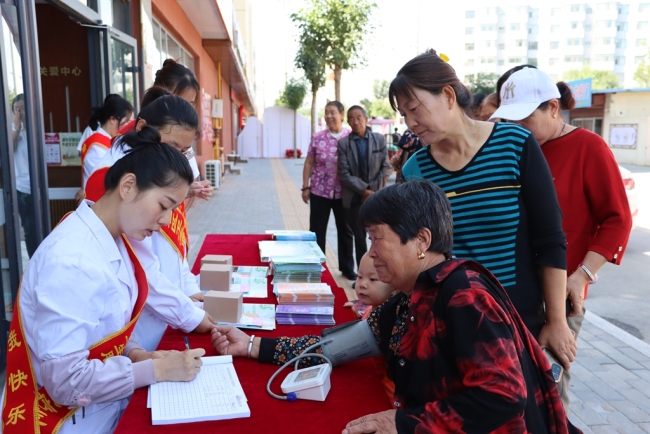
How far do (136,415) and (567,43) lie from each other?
90.4 metres

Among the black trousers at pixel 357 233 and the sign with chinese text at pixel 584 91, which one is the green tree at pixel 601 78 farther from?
the black trousers at pixel 357 233

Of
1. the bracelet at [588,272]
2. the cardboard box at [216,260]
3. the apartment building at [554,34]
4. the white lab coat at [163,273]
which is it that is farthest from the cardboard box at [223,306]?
the apartment building at [554,34]

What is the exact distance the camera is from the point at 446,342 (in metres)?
1.19

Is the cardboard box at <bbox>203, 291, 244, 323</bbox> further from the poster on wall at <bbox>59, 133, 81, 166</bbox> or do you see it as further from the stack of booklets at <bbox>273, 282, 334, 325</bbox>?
the poster on wall at <bbox>59, 133, 81, 166</bbox>

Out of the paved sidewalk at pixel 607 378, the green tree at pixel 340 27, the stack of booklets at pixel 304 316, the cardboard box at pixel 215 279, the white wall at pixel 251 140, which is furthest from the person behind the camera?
the white wall at pixel 251 140

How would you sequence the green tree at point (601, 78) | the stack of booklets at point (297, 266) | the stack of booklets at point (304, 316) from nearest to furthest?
the stack of booklets at point (304, 316) < the stack of booklets at point (297, 266) < the green tree at point (601, 78)

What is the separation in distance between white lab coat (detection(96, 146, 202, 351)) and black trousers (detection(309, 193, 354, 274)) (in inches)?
108

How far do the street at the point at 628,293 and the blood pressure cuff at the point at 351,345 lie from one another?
123 inches

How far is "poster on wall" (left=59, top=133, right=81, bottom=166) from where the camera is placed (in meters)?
5.41

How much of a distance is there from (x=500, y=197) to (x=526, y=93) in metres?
0.52

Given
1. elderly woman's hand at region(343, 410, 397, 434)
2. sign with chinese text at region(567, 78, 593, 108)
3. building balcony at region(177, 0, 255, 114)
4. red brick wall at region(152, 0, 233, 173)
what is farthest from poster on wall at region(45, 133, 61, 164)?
sign with chinese text at region(567, 78, 593, 108)

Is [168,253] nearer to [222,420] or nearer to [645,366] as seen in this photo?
[222,420]

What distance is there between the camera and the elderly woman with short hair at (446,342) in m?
1.12

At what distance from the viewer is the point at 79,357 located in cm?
132
